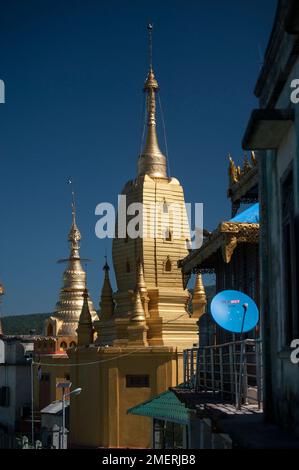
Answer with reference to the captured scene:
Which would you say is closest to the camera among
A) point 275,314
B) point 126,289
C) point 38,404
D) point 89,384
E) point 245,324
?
point 275,314

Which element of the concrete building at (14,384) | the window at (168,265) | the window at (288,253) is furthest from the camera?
the concrete building at (14,384)

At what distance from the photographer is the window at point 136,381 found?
3088 centimetres

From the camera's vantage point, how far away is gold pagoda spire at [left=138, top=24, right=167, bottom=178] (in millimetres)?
37500

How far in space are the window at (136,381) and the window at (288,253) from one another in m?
22.3

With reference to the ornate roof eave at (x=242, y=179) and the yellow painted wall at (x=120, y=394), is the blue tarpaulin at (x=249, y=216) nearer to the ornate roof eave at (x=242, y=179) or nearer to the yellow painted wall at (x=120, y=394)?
the ornate roof eave at (x=242, y=179)

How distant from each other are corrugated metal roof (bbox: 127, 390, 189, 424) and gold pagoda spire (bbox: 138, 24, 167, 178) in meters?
20.4

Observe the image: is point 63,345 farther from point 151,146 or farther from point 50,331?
point 151,146

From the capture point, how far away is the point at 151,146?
3812cm

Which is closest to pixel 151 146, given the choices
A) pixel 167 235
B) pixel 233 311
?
pixel 167 235

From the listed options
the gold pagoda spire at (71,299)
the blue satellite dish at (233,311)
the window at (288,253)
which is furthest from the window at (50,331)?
the window at (288,253)

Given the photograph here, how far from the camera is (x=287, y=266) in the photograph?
902 cm
